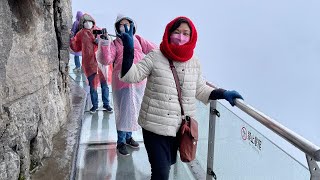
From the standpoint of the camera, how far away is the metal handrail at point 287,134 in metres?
1.40

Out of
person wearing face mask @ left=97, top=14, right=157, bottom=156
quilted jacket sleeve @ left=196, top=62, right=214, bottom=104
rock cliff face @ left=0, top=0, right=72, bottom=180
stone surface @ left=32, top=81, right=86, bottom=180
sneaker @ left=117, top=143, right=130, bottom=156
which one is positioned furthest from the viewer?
sneaker @ left=117, top=143, right=130, bottom=156

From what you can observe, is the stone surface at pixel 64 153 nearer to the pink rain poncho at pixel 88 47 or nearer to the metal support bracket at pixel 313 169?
the pink rain poncho at pixel 88 47

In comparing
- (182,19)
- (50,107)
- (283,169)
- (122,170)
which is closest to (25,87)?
(50,107)

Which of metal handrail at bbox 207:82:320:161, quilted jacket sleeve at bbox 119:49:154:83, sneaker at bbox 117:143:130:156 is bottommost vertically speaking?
sneaker at bbox 117:143:130:156

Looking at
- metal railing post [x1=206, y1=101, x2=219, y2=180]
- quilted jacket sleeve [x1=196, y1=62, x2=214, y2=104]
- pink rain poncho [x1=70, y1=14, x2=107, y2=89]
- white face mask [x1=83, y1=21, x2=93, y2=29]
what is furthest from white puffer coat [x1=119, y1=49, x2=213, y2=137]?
white face mask [x1=83, y1=21, x2=93, y2=29]

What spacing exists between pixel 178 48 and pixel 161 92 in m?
0.34

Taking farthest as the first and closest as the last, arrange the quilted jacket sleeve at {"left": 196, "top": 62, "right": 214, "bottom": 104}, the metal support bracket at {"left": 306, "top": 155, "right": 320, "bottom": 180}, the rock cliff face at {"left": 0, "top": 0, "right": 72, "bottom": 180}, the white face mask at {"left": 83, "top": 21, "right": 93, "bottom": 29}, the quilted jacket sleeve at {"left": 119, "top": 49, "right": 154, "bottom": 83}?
1. the white face mask at {"left": 83, "top": 21, "right": 93, "bottom": 29}
2. the rock cliff face at {"left": 0, "top": 0, "right": 72, "bottom": 180}
3. the quilted jacket sleeve at {"left": 196, "top": 62, "right": 214, "bottom": 104}
4. the quilted jacket sleeve at {"left": 119, "top": 49, "right": 154, "bottom": 83}
5. the metal support bracket at {"left": 306, "top": 155, "right": 320, "bottom": 180}

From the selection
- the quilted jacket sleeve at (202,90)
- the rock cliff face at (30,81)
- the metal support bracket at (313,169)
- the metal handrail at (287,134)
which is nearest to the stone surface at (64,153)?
the rock cliff face at (30,81)

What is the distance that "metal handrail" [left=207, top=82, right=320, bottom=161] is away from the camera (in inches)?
55.0

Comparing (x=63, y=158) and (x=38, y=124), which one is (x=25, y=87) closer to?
(x=38, y=124)

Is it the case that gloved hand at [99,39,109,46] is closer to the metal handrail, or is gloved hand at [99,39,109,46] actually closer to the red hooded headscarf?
the red hooded headscarf

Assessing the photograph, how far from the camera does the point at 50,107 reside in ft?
13.7

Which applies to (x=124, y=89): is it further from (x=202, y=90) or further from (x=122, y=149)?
(x=202, y=90)

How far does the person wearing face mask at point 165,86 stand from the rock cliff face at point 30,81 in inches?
45.5
